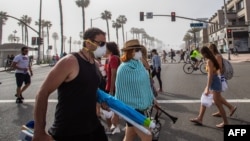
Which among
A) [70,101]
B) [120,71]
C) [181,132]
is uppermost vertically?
[120,71]

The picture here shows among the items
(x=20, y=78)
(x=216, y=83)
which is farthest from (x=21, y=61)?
(x=216, y=83)

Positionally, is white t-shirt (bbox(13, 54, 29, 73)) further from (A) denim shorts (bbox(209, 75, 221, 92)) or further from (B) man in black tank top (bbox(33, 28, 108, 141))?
(B) man in black tank top (bbox(33, 28, 108, 141))

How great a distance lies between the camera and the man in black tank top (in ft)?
8.65

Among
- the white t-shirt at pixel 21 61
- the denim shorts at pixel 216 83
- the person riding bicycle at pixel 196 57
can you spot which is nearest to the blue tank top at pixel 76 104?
the denim shorts at pixel 216 83

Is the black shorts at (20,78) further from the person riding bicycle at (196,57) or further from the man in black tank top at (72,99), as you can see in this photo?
the person riding bicycle at (196,57)

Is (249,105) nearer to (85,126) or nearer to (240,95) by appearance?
(240,95)

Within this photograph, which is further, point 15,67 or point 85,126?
point 15,67

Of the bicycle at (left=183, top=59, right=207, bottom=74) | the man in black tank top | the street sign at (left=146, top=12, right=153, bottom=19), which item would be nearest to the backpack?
the man in black tank top

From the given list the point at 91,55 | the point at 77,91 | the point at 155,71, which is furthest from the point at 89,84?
the point at 155,71

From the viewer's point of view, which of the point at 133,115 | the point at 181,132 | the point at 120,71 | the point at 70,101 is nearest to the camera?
the point at 70,101

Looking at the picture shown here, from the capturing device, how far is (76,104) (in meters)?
2.78

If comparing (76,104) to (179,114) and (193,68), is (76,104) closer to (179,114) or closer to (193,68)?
(179,114)

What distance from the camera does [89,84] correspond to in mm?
2822

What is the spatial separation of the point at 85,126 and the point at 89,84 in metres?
0.38
